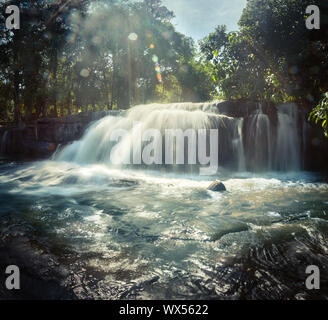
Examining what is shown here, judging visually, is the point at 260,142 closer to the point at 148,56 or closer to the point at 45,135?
the point at 45,135

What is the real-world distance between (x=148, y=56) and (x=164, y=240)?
36005mm

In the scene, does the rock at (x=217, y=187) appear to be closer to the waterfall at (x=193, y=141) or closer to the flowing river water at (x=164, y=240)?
the flowing river water at (x=164, y=240)

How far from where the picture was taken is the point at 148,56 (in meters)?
35.0

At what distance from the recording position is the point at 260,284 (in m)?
2.56

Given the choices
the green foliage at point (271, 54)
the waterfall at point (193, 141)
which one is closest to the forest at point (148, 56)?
the green foliage at point (271, 54)

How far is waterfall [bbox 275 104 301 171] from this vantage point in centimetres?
1391

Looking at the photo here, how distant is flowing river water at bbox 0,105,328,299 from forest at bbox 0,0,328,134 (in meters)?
2.53

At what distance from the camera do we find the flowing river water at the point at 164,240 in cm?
254

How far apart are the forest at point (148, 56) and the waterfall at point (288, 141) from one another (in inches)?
51.1

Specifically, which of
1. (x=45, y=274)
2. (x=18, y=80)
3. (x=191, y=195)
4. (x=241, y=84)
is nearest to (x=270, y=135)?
(x=241, y=84)

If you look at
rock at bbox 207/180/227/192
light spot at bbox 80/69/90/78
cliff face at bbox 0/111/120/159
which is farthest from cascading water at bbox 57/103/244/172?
light spot at bbox 80/69/90/78

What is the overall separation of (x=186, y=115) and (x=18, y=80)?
21.5 m

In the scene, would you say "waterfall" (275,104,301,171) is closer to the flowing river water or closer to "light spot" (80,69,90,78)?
the flowing river water

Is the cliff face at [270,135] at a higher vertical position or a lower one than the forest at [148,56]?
lower
